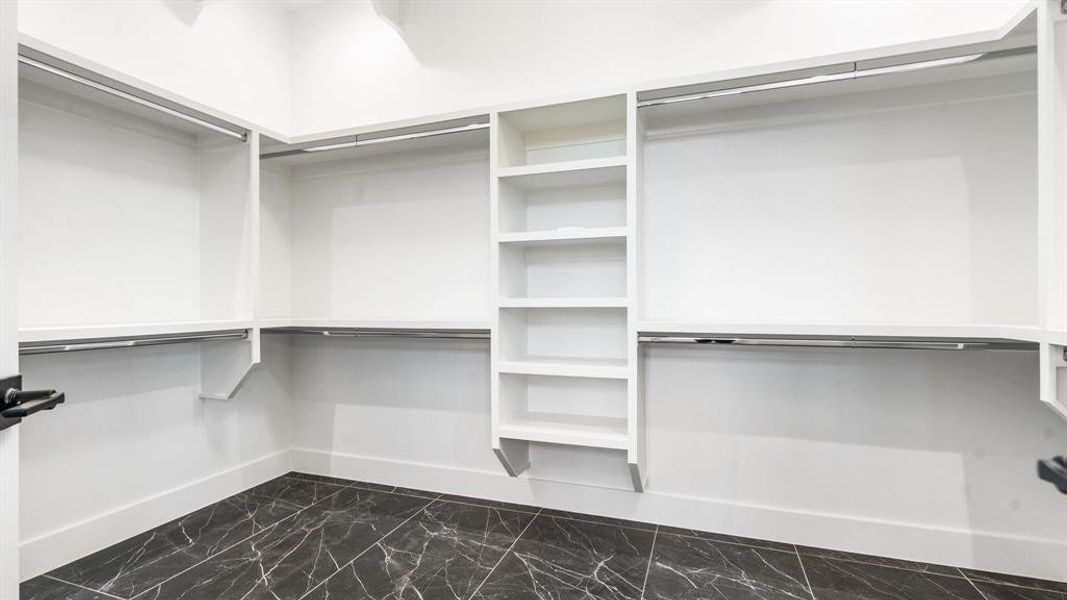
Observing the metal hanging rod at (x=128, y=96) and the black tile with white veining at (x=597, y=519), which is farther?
the black tile with white veining at (x=597, y=519)

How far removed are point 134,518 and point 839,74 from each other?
3101mm

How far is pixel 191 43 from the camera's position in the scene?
7.40ft

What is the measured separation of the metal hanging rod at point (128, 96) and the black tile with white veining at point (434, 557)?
71.3 inches

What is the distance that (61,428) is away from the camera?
179 centimetres

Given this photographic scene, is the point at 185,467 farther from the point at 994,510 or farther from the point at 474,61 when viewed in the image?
the point at 994,510

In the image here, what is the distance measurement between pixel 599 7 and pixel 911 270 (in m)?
1.64

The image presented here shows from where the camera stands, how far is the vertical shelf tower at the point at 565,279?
1884 mm

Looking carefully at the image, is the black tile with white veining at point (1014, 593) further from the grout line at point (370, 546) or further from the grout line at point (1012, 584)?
the grout line at point (370, 546)

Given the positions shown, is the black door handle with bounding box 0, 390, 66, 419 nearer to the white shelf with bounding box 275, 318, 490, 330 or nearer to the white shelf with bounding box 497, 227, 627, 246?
the white shelf with bounding box 275, 318, 490, 330

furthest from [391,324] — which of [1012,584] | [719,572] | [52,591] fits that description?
[1012,584]

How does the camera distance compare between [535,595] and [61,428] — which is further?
[61,428]

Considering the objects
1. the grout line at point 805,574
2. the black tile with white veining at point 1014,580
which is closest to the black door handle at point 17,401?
the grout line at point 805,574

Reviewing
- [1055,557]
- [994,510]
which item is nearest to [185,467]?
[994,510]

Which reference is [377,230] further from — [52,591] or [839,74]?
[839,74]
